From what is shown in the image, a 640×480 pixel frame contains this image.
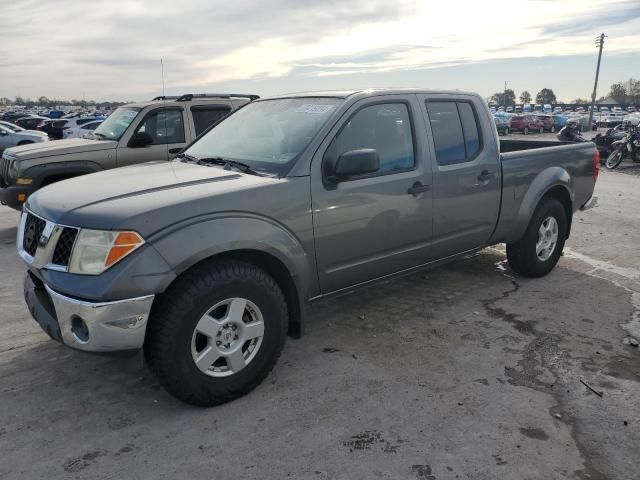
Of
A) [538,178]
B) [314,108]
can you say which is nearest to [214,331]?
[314,108]

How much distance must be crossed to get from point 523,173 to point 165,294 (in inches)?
139

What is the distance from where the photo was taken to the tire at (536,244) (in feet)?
17.1

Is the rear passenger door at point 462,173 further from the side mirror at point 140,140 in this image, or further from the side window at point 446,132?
the side mirror at point 140,140

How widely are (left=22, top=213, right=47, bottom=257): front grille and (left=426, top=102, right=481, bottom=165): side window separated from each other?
2852 millimetres

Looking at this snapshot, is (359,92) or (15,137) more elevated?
(359,92)

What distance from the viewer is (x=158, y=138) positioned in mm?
7703

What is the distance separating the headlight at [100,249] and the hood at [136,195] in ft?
0.15

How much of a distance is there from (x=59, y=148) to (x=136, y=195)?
4.88m

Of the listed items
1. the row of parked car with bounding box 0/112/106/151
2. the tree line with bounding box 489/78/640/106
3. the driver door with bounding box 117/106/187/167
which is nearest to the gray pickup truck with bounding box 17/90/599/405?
the driver door with bounding box 117/106/187/167

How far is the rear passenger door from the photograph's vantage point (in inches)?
167

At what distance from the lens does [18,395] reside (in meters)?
3.28

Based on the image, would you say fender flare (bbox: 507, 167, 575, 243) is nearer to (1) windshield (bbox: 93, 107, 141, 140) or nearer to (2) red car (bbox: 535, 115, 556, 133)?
(1) windshield (bbox: 93, 107, 141, 140)

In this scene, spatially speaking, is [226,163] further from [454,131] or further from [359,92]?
[454,131]

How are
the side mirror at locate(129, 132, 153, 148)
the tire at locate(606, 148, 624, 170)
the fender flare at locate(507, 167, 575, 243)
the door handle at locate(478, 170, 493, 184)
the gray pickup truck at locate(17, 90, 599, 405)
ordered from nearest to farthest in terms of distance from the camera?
1. the gray pickup truck at locate(17, 90, 599, 405)
2. the door handle at locate(478, 170, 493, 184)
3. the fender flare at locate(507, 167, 575, 243)
4. the side mirror at locate(129, 132, 153, 148)
5. the tire at locate(606, 148, 624, 170)
